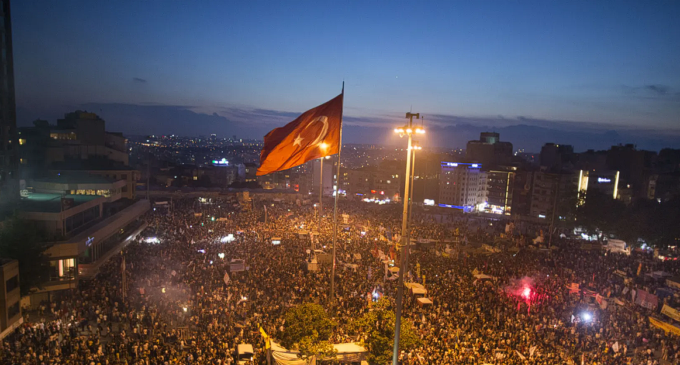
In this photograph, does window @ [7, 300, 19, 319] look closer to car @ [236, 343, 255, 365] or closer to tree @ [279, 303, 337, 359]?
car @ [236, 343, 255, 365]

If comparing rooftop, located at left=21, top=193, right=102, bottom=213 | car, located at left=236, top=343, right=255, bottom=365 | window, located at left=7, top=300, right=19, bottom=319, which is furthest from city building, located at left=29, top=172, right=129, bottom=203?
car, located at left=236, top=343, right=255, bottom=365

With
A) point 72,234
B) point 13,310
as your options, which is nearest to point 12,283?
point 13,310

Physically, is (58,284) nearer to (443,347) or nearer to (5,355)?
(5,355)

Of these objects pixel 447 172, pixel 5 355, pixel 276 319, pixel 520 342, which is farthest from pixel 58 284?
pixel 447 172

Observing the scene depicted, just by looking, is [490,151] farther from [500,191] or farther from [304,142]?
[304,142]

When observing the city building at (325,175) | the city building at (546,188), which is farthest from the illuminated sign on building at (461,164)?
the city building at (325,175)

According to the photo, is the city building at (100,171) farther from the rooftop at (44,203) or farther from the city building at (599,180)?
the city building at (599,180)
